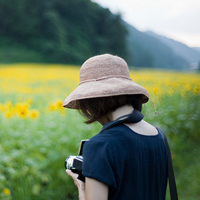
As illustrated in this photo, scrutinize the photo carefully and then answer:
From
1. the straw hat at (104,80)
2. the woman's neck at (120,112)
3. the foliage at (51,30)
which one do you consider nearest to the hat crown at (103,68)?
the straw hat at (104,80)

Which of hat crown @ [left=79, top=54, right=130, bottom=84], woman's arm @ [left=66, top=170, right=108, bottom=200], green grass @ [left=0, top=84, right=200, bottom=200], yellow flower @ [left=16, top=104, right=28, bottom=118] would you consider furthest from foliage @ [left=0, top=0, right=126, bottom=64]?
woman's arm @ [left=66, top=170, right=108, bottom=200]

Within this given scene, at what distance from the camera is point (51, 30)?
1631cm

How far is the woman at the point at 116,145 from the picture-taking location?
72 cm

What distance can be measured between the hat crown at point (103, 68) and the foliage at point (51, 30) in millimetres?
14924

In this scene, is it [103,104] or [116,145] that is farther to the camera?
[103,104]

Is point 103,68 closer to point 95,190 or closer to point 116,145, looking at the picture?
point 116,145

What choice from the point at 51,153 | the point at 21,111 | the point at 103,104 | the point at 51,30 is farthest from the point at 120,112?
the point at 51,30

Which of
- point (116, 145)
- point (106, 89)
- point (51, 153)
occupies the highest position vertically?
point (106, 89)

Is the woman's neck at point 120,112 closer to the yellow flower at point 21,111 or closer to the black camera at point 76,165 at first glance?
the black camera at point 76,165

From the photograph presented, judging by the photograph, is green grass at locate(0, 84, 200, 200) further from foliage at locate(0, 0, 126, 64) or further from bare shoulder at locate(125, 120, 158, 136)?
foliage at locate(0, 0, 126, 64)

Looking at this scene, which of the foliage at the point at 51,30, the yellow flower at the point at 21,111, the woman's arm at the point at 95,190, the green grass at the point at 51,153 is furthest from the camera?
the foliage at the point at 51,30

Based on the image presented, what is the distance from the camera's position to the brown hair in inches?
32.9

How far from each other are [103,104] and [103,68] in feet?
0.41

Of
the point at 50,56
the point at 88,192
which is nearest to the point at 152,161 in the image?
the point at 88,192
